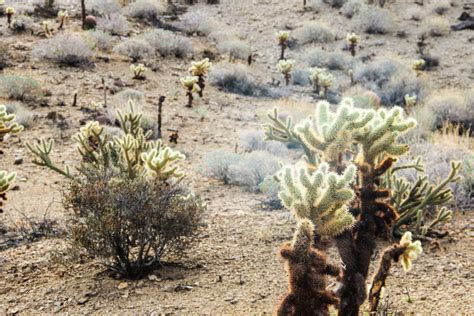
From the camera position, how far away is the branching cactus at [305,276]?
3146 millimetres

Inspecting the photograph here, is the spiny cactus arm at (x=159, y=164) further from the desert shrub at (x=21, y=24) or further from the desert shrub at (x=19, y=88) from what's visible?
the desert shrub at (x=21, y=24)

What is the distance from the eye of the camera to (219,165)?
9.02m

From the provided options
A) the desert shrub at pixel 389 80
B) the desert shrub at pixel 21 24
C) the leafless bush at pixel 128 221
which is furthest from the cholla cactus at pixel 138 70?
the leafless bush at pixel 128 221

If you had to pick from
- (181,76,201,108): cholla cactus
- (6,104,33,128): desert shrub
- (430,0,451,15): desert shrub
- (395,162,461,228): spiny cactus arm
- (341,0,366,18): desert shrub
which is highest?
(430,0,451,15): desert shrub

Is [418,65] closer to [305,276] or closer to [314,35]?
[314,35]

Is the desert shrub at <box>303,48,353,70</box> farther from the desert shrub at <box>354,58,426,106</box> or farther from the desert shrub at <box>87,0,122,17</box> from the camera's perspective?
the desert shrub at <box>87,0,122,17</box>

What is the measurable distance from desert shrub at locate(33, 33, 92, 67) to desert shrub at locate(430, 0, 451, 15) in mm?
13556

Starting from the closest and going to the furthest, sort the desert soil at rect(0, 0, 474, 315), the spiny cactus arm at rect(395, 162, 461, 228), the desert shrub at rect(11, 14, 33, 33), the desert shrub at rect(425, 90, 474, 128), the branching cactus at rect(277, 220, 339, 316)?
the branching cactus at rect(277, 220, 339, 316) < the desert soil at rect(0, 0, 474, 315) < the spiny cactus arm at rect(395, 162, 461, 228) < the desert shrub at rect(425, 90, 474, 128) < the desert shrub at rect(11, 14, 33, 33)

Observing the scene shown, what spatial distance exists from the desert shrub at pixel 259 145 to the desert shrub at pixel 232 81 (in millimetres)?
4435

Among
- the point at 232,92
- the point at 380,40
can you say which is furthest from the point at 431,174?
the point at 380,40

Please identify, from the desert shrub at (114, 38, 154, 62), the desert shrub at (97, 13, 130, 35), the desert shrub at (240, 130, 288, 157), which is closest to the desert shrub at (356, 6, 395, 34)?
the desert shrub at (114, 38, 154, 62)

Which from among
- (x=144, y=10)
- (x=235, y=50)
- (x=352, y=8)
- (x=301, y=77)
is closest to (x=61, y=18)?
(x=144, y=10)

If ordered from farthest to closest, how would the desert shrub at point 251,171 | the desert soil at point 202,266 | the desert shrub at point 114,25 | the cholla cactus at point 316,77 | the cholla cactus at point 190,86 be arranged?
1. the desert shrub at point 114,25
2. the cholla cactus at point 316,77
3. the cholla cactus at point 190,86
4. the desert shrub at point 251,171
5. the desert soil at point 202,266

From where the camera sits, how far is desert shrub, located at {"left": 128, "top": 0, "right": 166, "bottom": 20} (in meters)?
19.6
